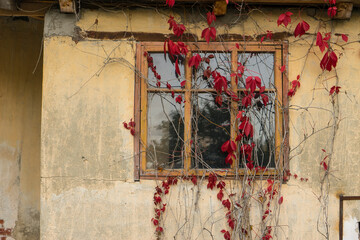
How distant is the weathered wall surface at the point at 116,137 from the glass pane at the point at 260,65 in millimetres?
209

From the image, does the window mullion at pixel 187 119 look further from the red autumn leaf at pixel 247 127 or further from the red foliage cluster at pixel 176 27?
the red autumn leaf at pixel 247 127

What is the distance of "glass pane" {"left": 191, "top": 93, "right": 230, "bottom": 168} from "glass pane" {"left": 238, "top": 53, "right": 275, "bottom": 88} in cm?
44

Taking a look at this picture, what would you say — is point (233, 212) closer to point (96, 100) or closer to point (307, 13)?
point (96, 100)

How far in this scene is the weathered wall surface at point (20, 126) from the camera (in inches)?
178

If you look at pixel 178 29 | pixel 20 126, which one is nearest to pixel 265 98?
pixel 178 29

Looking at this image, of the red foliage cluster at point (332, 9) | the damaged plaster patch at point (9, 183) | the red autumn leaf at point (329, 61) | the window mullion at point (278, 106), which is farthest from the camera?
the damaged plaster patch at point (9, 183)

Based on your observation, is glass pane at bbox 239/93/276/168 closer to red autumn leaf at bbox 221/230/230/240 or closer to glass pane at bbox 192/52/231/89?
glass pane at bbox 192/52/231/89

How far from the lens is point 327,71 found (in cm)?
358

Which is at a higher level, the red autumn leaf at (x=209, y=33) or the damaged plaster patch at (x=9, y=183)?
the red autumn leaf at (x=209, y=33)

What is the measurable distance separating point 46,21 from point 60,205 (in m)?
1.80

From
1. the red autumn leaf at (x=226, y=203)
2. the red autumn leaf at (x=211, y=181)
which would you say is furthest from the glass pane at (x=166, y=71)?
the red autumn leaf at (x=226, y=203)

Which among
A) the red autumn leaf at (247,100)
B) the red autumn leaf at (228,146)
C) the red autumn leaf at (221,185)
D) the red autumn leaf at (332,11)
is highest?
the red autumn leaf at (332,11)

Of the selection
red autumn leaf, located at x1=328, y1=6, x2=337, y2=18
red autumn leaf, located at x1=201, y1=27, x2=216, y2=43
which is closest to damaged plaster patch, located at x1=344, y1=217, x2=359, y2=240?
red autumn leaf, located at x1=328, y1=6, x2=337, y2=18

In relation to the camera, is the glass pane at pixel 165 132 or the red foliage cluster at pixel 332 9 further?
the glass pane at pixel 165 132
